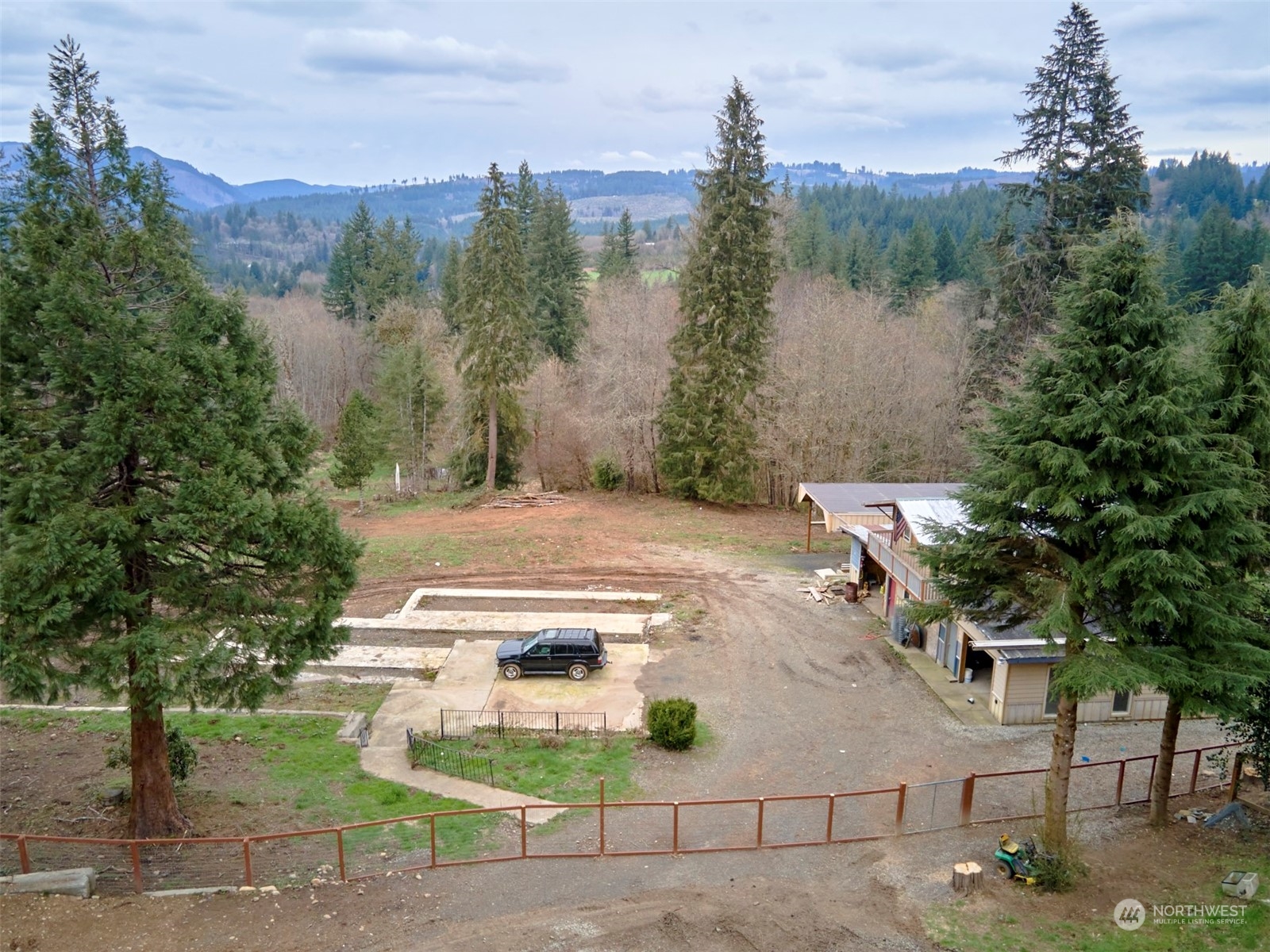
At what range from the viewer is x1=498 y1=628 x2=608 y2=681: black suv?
906 inches

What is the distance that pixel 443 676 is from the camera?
23.2 m

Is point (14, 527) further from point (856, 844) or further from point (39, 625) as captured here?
point (856, 844)

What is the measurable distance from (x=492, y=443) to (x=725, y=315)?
13.9m

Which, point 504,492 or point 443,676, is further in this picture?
point 504,492

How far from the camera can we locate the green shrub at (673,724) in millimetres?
19109

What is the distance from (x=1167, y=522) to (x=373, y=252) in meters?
70.5

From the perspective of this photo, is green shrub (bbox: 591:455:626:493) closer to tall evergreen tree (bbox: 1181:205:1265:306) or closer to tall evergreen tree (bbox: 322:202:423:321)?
tall evergreen tree (bbox: 322:202:423:321)

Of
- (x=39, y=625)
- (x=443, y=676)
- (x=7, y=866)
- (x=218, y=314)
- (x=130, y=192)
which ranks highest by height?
(x=130, y=192)

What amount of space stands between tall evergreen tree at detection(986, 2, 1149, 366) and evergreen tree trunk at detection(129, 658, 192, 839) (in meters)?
32.0

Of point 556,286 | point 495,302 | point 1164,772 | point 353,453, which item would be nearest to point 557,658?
point 1164,772

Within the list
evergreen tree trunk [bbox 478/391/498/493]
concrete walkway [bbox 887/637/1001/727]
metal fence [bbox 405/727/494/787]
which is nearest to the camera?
metal fence [bbox 405/727/494/787]

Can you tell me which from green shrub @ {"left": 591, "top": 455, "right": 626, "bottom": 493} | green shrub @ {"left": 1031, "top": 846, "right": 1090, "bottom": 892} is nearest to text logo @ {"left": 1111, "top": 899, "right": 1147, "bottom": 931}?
green shrub @ {"left": 1031, "top": 846, "right": 1090, "bottom": 892}

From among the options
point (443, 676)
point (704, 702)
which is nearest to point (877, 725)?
point (704, 702)

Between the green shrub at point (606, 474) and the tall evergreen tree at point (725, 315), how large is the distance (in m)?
4.96
